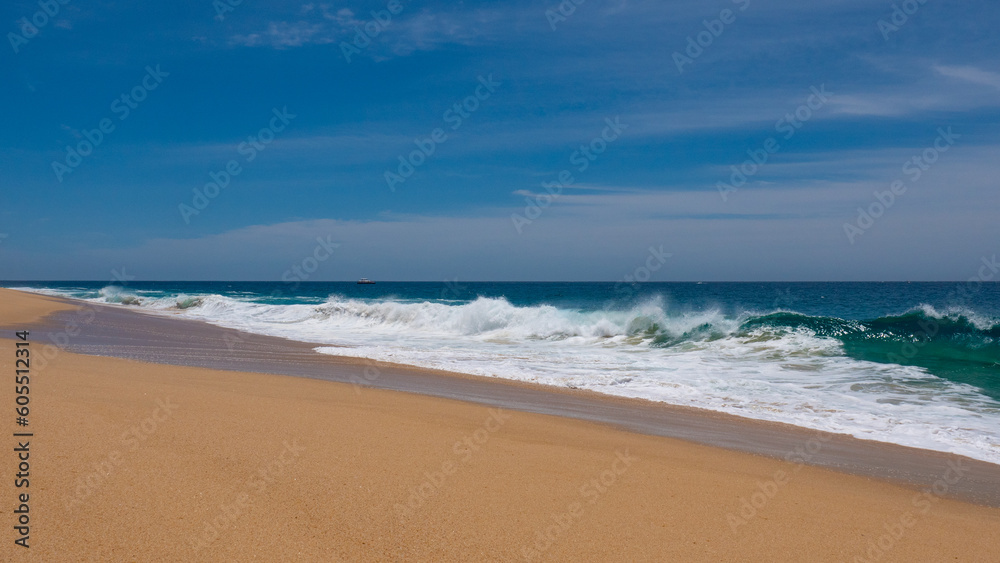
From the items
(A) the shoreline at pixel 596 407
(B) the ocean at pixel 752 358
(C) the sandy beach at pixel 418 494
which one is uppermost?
(C) the sandy beach at pixel 418 494

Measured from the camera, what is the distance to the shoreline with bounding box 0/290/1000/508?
6.01m

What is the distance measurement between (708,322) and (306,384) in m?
15.1

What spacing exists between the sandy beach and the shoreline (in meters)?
0.21

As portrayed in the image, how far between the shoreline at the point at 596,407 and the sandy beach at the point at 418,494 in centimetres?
21

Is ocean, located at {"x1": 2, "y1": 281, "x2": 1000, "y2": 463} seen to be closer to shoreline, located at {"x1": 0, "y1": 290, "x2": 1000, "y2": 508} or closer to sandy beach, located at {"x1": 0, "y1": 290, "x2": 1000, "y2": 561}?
shoreline, located at {"x1": 0, "y1": 290, "x2": 1000, "y2": 508}

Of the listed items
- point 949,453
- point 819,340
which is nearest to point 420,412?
point 949,453

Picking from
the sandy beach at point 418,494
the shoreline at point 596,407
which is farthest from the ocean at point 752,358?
the sandy beach at point 418,494

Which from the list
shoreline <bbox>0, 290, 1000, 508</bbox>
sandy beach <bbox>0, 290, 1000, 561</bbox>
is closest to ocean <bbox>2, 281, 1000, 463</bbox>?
shoreline <bbox>0, 290, 1000, 508</bbox>

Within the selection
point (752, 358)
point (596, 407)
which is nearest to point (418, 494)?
point (596, 407)

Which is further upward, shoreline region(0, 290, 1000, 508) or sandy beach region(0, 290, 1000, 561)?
sandy beach region(0, 290, 1000, 561)

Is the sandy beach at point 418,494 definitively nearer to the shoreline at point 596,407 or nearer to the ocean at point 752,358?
the shoreline at point 596,407

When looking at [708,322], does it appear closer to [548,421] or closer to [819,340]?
[819,340]

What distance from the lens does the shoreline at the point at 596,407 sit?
6006 millimetres

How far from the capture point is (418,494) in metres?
4.04
